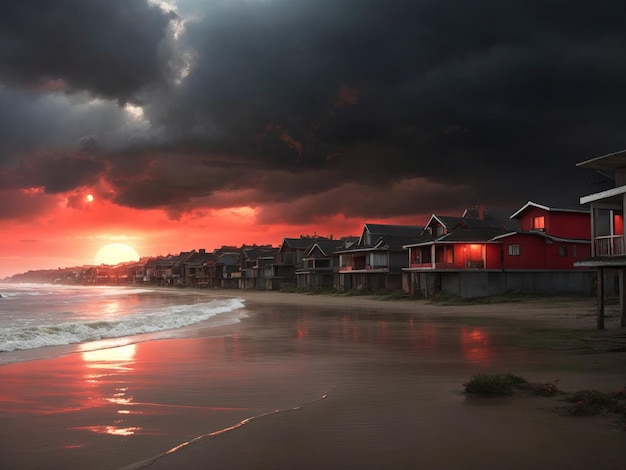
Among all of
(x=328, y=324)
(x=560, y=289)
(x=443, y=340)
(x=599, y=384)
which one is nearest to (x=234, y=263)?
(x=560, y=289)

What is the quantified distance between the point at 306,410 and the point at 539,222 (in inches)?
2012

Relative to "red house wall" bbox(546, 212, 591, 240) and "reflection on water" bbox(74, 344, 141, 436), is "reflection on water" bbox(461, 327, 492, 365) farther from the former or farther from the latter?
"red house wall" bbox(546, 212, 591, 240)

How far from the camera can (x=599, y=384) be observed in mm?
10961

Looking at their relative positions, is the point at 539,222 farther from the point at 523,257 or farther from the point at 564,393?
the point at 564,393

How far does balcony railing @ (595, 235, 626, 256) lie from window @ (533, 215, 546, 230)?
3143cm

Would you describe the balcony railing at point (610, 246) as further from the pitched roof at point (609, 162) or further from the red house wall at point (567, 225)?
the red house wall at point (567, 225)

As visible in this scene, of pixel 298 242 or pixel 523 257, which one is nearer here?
pixel 523 257

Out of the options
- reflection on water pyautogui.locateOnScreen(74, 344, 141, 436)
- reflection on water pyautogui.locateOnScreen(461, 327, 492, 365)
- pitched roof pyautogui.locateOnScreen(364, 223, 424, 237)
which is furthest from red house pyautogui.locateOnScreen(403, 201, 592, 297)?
reflection on water pyautogui.locateOnScreen(74, 344, 141, 436)

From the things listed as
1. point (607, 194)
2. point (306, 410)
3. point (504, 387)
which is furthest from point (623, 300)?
point (306, 410)

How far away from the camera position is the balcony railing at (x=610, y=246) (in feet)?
74.0

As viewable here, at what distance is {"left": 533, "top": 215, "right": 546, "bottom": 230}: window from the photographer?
54219 mm

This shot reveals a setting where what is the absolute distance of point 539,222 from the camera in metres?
54.8

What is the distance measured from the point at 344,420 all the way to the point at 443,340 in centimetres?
1289

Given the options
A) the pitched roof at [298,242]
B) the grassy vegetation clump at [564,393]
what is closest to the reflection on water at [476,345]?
the grassy vegetation clump at [564,393]
